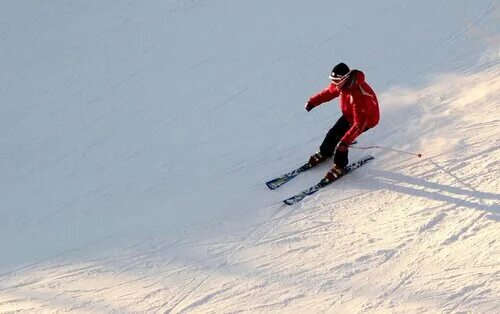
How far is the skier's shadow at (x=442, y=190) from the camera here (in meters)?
6.41

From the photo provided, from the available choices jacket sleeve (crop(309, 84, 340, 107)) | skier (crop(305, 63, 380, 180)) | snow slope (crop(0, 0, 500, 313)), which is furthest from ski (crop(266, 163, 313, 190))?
Result: jacket sleeve (crop(309, 84, 340, 107))

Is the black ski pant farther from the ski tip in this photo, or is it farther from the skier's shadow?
the ski tip

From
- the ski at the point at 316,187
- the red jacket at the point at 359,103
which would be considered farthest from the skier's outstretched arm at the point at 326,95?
the ski at the point at 316,187

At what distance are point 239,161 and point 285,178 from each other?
0.79 metres

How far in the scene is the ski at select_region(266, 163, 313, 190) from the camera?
734 centimetres

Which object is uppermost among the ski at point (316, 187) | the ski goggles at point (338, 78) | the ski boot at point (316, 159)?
the ski goggles at point (338, 78)

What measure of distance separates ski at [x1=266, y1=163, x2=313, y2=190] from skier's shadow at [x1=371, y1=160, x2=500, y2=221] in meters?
0.82

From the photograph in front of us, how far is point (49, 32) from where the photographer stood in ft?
39.2

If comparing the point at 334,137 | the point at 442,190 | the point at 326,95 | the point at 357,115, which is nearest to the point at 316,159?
the point at 334,137

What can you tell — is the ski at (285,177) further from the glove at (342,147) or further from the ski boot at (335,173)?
the glove at (342,147)

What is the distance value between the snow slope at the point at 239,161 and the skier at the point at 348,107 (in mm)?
345

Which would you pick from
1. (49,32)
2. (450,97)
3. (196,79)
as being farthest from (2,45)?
(450,97)

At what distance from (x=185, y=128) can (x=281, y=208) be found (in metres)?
2.47

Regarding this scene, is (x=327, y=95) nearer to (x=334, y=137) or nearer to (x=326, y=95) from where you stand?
(x=326, y=95)
